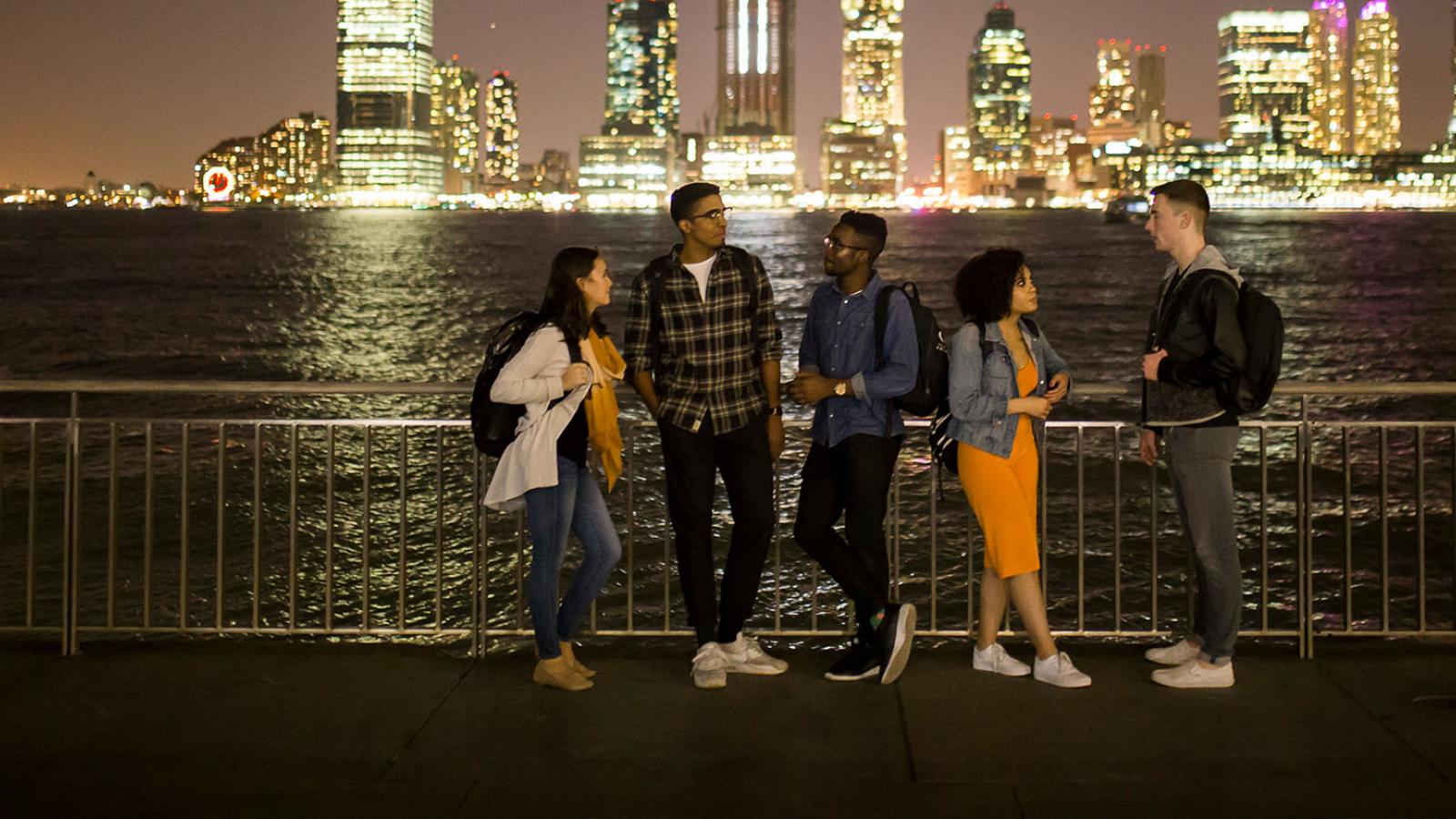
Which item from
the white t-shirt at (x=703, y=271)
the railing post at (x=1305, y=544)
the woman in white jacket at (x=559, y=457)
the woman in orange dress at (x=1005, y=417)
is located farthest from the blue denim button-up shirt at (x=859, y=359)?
the railing post at (x=1305, y=544)

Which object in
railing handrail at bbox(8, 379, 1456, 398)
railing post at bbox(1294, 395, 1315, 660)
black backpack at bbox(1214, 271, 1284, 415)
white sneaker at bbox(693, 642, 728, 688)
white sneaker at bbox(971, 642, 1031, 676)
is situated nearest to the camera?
black backpack at bbox(1214, 271, 1284, 415)

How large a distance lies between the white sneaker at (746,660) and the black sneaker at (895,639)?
1.52 feet

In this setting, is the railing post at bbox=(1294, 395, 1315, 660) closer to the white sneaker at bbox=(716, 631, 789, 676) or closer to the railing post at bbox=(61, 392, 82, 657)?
the white sneaker at bbox=(716, 631, 789, 676)

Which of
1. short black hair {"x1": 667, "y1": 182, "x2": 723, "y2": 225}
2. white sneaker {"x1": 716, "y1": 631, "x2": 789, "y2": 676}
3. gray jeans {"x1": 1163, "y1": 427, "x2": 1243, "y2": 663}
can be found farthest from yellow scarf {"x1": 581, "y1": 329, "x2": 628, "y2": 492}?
gray jeans {"x1": 1163, "y1": 427, "x2": 1243, "y2": 663}

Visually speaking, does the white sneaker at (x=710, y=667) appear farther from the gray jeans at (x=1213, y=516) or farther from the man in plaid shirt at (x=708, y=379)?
the gray jeans at (x=1213, y=516)

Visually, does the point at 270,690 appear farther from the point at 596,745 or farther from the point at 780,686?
the point at 780,686

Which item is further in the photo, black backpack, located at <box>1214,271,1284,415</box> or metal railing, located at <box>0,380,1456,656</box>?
metal railing, located at <box>0,380,1456,656</box>

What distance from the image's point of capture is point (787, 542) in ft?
49.2

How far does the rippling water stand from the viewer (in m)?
12.8

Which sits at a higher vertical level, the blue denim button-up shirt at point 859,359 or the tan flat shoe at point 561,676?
the blue denim button-up shirt at point 859,359

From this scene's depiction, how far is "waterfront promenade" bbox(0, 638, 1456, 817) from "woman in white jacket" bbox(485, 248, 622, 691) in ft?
1.07

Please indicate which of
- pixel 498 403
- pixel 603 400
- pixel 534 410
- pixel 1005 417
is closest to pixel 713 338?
pixel 603 400

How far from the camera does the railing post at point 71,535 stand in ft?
22.0

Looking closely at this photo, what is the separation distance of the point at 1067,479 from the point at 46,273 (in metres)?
75.5
